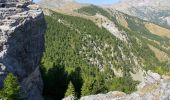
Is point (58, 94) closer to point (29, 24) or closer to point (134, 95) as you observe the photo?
point (29, 24)

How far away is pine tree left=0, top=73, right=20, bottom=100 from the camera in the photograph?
7625cm

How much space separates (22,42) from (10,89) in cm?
1892

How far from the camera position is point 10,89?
76.8 metres

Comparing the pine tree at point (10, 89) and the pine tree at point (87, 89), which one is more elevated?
the pine tree at point (10, 89)

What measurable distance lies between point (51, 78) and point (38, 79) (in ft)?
68.1

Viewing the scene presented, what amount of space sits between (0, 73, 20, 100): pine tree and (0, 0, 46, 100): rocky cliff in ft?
16.5

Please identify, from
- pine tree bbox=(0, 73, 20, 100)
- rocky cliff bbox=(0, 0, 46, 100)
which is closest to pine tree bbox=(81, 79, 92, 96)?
rocky cliff bbox=(0, 0, 46, 100)

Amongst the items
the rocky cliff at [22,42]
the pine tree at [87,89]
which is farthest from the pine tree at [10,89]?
the pine tree at [87,89]

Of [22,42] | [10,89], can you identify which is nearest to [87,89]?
[22,42]

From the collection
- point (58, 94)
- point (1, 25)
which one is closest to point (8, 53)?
point (1, 25)

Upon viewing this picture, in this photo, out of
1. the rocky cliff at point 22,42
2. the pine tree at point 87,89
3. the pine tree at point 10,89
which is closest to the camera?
the pine tree at point 10,89

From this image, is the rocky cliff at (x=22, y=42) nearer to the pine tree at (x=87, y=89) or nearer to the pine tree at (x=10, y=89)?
the pine tree at (x=10, y=89)

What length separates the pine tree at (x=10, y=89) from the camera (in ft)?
250

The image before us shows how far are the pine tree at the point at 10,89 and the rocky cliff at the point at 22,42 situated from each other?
5.02 m
